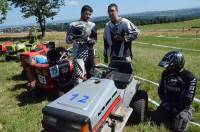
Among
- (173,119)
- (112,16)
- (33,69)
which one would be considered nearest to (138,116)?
(173,119)

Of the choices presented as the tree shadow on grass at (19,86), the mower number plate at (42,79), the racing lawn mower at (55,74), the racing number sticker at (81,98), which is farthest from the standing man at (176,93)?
the tree shadow on grass at (19,86)

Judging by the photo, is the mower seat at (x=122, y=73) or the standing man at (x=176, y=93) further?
the mower seat at (x=122, y=73)

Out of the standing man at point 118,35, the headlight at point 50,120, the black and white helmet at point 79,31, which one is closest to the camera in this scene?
the headlight at point 50,120

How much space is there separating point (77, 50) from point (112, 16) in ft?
4.14

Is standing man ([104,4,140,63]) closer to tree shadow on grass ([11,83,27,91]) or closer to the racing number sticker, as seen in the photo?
the racing number sticker

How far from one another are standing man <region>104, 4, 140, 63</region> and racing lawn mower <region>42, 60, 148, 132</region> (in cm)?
90

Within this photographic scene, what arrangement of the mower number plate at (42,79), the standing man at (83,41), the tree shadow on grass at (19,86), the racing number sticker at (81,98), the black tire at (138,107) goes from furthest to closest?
the tree shadow on grass at (19,86), the mower number plate at (42,79), the standing man at (83,41), the black tire at (138,107), the racing number sticker at (81,98)

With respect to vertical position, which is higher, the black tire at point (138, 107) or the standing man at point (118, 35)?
the standing man at point (118, 35)

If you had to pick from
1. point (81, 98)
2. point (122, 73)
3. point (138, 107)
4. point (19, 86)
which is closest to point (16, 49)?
point (19, 86)

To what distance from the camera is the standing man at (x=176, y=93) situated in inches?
239

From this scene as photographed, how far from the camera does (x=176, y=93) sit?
252 inches

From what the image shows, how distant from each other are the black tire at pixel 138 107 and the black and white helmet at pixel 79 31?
209 centimetres

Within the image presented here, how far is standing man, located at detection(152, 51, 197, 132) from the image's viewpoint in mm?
6070

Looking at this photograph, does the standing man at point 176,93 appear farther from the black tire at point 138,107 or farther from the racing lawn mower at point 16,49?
the racing lawn mower at point 16,49
